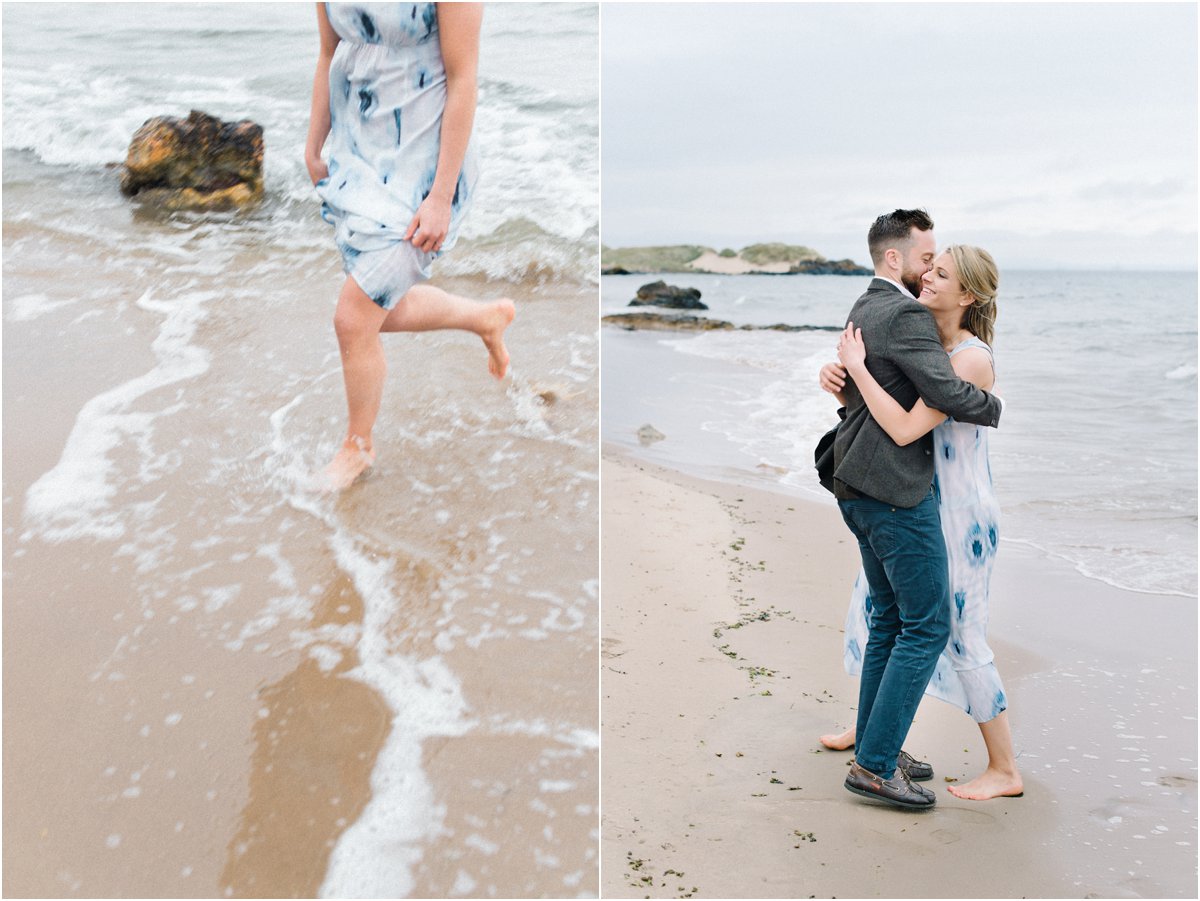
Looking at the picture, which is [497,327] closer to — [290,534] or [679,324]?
[290,534]

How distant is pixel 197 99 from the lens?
17.8 feet

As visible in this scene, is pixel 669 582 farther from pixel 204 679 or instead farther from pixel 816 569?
pixel 204 679

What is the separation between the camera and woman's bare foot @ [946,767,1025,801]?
7.26 feet

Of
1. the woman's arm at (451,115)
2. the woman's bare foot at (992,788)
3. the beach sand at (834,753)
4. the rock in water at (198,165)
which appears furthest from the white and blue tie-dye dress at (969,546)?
the rock in water at (198,165)

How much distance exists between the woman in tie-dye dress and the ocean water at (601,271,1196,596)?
285 centimetres

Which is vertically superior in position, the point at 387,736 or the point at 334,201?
the point at 334,201

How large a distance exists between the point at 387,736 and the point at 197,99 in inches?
174

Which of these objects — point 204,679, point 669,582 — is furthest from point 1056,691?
point 204,679

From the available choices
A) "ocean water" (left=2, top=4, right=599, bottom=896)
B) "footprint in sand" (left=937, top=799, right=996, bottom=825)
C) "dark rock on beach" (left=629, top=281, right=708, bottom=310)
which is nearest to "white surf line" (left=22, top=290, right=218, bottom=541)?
"ocean water" (left=2, top=4, right=599, bottom=896)

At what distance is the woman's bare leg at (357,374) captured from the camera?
2.69 meters

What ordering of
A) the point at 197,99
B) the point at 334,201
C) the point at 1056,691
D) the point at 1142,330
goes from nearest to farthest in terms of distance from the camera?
the point at 334,201
the point at 1056,691
the point at 197,99
the point at 1142,330

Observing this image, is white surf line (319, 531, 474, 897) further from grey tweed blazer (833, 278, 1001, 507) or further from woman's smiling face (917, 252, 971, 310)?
woman's smiling face (917, 252, 971, 310)

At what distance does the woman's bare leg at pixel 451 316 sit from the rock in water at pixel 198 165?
1.97 m

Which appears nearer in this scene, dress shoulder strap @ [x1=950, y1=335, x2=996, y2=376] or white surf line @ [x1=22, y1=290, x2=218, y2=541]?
dress shoulder strap @ [x1=950, y1=335, x2=996, y2=376]
